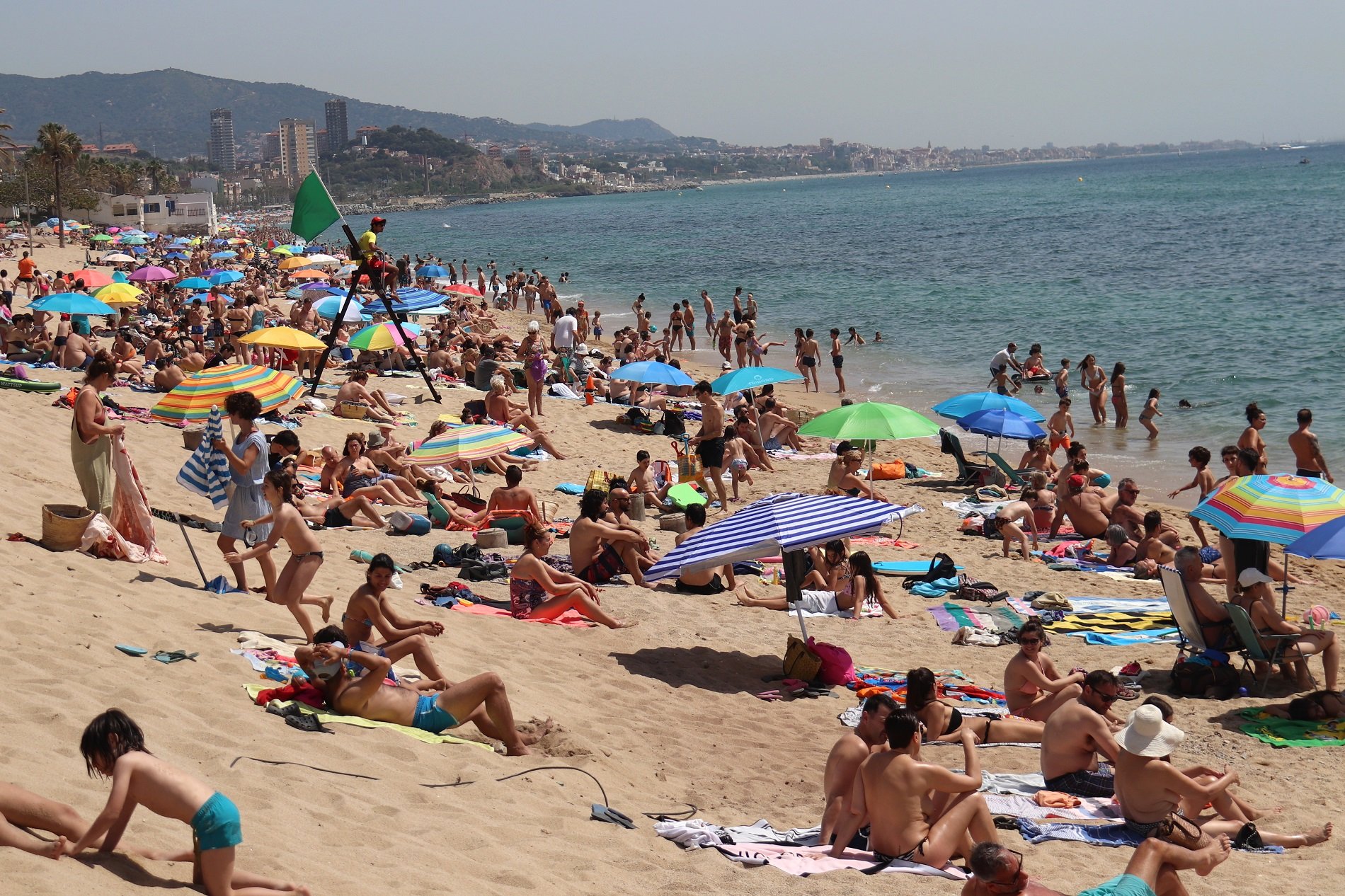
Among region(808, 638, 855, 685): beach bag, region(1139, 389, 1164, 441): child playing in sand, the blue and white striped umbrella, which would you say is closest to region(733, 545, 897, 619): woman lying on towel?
the blue and white striped umbrella

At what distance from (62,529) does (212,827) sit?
4682 mm

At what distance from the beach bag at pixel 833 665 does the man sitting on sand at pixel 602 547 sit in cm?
213

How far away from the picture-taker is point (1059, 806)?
5.99 meters

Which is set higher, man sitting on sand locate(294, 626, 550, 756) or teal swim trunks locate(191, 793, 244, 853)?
teal swim trunks locate(191, 793, 244, 853)

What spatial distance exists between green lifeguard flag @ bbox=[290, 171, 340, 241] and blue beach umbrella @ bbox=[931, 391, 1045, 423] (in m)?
7.89

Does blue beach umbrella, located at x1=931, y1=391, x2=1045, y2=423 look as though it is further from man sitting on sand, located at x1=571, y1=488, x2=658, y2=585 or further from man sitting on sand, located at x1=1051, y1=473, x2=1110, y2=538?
man sitting on sand, located at x1=571, y1=488, x2=658, y2=585

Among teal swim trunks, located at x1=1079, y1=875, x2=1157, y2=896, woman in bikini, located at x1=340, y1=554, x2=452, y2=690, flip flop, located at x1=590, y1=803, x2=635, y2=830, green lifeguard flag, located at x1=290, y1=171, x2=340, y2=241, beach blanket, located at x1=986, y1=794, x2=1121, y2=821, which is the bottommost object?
beach blanket, located at x1=986, y1=794, x2=1121, y2=821

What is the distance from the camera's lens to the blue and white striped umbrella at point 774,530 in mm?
7543

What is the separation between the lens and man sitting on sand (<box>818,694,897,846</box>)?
5.39m

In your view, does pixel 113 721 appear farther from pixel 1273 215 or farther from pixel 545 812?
pixel 1273 215

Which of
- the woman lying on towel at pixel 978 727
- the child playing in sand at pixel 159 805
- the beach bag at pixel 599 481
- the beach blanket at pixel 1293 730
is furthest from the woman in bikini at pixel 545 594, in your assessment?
the child playing in sand at pixel 159 805

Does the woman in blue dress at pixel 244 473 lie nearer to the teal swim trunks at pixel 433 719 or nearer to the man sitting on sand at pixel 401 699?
the man sitting on sand at pixel 401 699

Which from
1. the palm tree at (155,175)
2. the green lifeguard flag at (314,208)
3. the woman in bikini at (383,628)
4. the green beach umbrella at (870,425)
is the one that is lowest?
the woman in bikini at (383,628)

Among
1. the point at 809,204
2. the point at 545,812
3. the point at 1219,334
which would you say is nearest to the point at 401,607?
the point at 545,812
